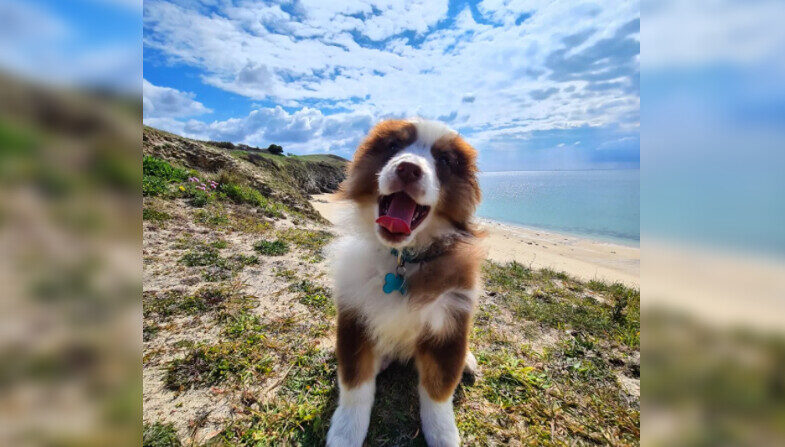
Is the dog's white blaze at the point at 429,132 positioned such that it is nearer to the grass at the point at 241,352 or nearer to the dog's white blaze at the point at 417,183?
the dog's white blaze at the point at 417,183

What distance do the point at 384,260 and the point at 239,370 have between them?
5.10ft

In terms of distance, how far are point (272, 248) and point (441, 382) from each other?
160 inches

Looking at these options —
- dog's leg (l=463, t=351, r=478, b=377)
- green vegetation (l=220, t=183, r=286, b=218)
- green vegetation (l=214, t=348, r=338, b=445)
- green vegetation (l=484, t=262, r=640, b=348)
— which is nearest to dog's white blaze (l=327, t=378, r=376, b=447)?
green vegetation (l=214, t=348, r=338, b=445)

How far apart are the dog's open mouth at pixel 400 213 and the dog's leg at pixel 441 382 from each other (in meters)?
0.79

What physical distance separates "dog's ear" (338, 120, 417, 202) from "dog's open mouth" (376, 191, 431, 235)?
19 centimetres

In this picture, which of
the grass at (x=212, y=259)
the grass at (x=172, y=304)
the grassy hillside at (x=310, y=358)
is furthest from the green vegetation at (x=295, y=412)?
the grass at (x=212, y=259)

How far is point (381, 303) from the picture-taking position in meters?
2.19

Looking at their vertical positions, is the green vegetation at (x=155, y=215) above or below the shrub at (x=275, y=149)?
below

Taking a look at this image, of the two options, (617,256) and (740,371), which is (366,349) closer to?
(740,371)

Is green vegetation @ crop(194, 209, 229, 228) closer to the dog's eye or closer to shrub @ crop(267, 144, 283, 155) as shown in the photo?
the dog's eye

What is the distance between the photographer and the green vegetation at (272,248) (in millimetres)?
5336

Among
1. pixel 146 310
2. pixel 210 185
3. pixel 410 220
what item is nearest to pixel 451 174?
pixel 410 220

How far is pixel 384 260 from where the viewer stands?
233cm

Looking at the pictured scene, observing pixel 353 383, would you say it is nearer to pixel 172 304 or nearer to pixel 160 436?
pixel 160 436
